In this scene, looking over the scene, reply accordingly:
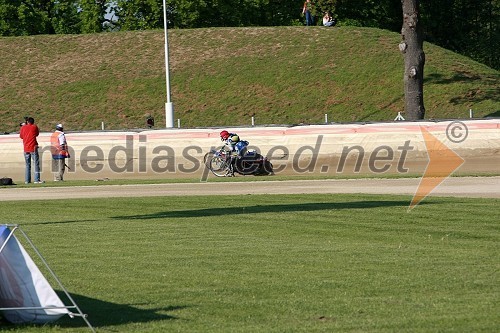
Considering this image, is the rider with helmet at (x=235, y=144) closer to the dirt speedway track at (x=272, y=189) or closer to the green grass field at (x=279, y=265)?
the dirt speedway track at (x=272, y=189)

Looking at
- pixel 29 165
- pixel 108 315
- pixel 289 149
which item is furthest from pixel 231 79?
pixel 108 315

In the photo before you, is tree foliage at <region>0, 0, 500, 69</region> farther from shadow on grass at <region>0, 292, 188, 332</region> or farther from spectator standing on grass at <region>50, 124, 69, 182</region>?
shadow on grass at <region>0, 292, 188, 332</region>

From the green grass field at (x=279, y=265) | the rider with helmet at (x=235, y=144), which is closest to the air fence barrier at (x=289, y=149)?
the rider with helmet at (x=235, y=144)

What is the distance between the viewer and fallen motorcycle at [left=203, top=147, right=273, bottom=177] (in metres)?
33.2

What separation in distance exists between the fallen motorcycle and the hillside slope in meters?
14.8

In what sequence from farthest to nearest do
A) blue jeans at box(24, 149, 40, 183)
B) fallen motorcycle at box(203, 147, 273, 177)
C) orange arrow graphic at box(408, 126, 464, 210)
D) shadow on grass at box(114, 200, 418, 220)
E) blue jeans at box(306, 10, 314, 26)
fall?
blue jeans at box(306, 10, 314, 26)
fallen motorcycle at box(203, 147, 273, 177)
blue jeans at box(24, 149, 40, 183)
orange arrow graphic at box(408, 126, 464, 210)
shadow on grass at box(114, 200, 418, 220)

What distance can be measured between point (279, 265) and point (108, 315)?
347 cm

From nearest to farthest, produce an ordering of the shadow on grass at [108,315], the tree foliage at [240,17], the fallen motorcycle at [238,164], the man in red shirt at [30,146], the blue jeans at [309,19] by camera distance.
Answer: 1. the shadow on grass at [108,315]
2. the man in red shirt at [30,146]
3. the fallen motorcycle at [238,164]
4. the blue jeans at [309,19]
5. the tree foliage at [240,17]

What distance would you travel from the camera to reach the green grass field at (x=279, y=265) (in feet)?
29.5

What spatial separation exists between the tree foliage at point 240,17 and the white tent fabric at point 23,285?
59.7m

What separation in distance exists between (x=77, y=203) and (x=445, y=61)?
3454cm

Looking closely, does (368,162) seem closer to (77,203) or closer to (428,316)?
(77,203)

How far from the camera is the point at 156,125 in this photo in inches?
1957

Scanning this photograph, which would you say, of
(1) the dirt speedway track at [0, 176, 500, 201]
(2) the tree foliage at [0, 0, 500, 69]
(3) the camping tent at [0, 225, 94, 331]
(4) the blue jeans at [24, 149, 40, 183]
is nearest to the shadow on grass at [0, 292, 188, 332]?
(3) the camping tent at [0, 225, 94, 331]
